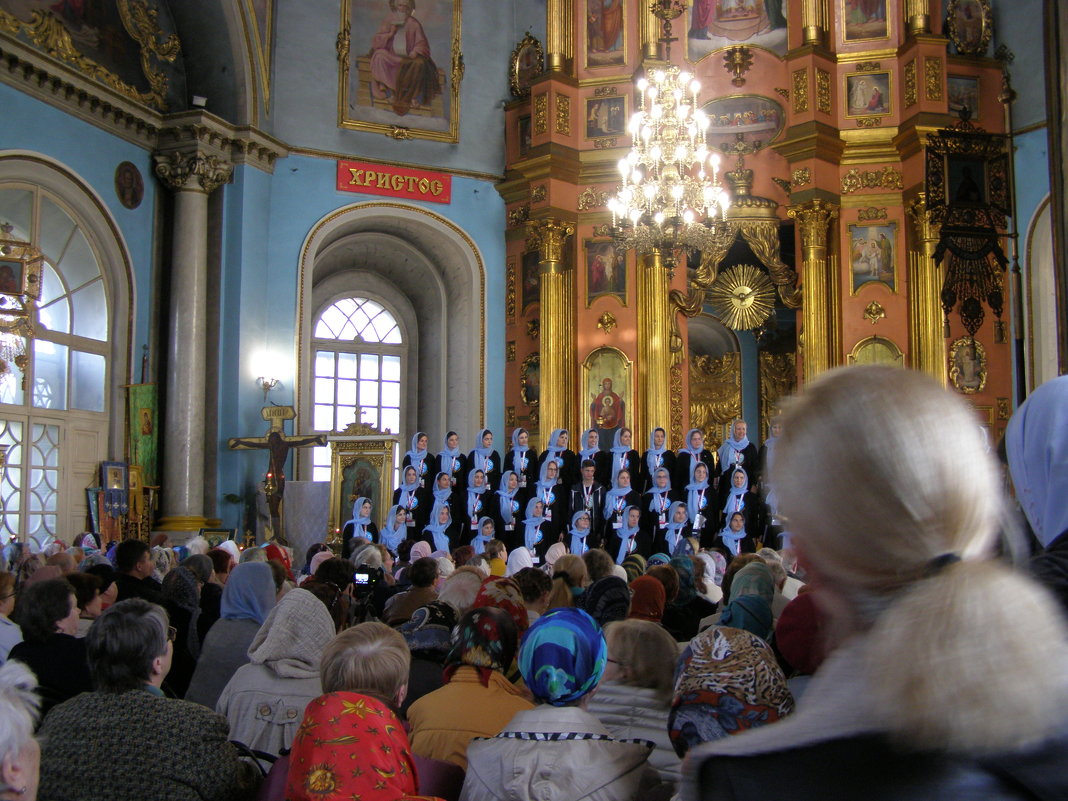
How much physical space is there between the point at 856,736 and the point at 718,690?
1.16m

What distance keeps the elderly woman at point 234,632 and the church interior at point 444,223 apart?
10170 millimetres

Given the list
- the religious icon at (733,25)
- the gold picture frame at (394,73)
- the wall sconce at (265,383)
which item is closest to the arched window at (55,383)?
the wall sconce at (265,383)

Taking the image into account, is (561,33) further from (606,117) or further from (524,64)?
(606,117)

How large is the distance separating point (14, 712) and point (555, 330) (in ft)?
53.5

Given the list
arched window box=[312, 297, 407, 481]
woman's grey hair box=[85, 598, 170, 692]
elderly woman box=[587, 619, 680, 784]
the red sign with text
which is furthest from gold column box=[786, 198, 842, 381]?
woman's grey hair box=[85, 598, 170, 692]

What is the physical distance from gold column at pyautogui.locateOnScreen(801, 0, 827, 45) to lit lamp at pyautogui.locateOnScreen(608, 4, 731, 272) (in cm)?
507

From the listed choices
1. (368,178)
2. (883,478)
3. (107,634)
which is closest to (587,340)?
(368,178)

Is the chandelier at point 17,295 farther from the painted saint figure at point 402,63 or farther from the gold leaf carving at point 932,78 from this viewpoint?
the gold leaf carving at point 932,78

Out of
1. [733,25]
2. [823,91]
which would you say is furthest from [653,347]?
[733,25]

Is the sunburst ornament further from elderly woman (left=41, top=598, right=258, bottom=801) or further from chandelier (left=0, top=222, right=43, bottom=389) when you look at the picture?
elderly woman (left=41, top=598, right=258, bottom=801)

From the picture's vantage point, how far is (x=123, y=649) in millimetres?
3133

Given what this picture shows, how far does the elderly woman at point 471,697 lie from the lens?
11.5ft

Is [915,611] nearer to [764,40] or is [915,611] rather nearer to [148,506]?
[148,506]

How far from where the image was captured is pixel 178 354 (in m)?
17.0
